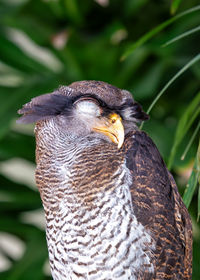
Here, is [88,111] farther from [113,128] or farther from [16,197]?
[16,197]

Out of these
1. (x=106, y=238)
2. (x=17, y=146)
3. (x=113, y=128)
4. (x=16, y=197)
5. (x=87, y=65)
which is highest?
(x=87, y=65)

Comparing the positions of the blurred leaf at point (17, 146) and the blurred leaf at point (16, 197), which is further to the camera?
the blurred leaf at point (16, 197)

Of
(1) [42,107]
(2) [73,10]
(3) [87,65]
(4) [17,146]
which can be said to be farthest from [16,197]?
(1) [42,107]

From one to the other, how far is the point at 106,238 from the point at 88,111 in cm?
29

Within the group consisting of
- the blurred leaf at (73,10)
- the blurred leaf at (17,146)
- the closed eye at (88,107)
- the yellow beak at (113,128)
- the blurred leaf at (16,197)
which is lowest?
the yellow beak at (113,128)

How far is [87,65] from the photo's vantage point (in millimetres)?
2590

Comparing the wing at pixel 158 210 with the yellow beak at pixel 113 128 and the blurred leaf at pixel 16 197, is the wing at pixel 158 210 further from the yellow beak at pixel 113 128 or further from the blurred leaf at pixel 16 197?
the blurred leaf at pixel 16 197

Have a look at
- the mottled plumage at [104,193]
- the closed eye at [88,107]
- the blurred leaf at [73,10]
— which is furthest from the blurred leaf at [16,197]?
the closed eye at [88,107]

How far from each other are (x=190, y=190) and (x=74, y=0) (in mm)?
1342

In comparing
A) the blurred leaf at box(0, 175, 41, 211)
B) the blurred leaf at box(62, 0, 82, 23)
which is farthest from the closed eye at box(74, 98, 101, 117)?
the blurred leaf at box(0, 175, 41, 211)

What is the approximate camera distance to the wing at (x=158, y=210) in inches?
56.7

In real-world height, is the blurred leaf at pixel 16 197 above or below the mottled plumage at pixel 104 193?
above

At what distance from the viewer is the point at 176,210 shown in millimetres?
1488

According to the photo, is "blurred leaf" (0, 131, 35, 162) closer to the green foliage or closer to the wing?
the green foliage
